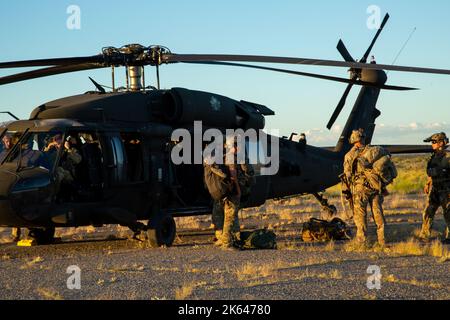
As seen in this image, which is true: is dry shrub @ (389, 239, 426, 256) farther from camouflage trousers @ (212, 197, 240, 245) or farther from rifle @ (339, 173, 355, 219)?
camouflage trousers @ (212, 197, 240, 245)

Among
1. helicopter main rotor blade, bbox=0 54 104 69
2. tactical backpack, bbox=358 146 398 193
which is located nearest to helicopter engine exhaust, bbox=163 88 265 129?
helicopter main rotor blade, bbox=0 54 104 69

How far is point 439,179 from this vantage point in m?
12.9

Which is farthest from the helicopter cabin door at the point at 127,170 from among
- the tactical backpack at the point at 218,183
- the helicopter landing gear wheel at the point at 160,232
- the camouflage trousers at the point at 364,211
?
the camouflage trousers at the point at 364,211

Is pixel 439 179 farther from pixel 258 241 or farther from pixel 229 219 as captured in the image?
pixel 229 219

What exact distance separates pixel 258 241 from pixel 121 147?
2.89m

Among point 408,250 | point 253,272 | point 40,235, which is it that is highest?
point 253,272

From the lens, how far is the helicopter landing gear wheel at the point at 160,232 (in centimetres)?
1247

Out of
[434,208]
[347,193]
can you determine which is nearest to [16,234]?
[347,193]

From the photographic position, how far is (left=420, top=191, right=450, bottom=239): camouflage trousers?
12.7 meters

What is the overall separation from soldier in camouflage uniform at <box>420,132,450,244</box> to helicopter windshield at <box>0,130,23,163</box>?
7179 mm

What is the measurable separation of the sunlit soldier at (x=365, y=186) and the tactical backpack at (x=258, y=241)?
1.42m

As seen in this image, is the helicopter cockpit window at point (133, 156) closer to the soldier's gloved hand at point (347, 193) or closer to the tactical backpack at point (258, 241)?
the tactical backpack at point (258, 241)
